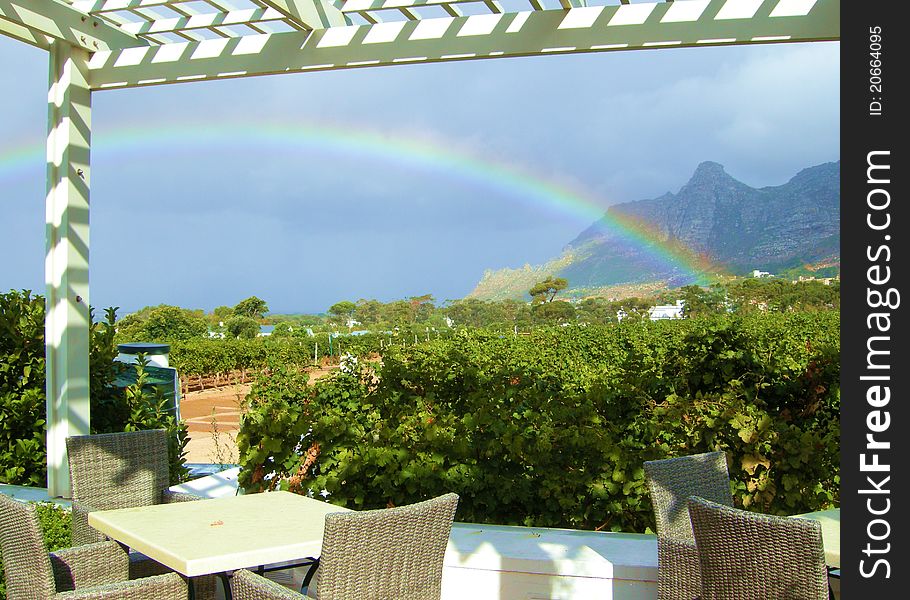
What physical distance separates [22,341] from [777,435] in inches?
166

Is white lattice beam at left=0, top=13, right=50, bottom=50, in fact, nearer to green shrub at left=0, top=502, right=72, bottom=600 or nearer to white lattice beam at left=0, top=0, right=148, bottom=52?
white lattice beam at left=0, top=0, right=148, bottom=52

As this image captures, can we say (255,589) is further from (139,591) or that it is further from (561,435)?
(561,435)

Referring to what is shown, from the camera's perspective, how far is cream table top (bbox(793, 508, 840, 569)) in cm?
206

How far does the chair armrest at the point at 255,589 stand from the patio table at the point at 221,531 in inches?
5.2

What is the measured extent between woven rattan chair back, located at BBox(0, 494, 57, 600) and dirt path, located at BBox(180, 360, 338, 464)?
1.53 meters

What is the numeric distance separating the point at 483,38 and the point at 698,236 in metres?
61.9

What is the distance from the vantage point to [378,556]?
1937 mm

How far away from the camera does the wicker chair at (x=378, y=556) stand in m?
1.87

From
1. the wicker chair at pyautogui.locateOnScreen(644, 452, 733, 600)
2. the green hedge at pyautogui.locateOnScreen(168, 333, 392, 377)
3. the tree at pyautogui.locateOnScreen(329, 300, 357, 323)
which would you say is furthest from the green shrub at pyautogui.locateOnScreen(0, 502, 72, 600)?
the tree at pyautogui.locateOnScreen(329, 300, 357, 323)

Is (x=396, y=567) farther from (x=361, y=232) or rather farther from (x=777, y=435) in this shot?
(x=361, y=232)

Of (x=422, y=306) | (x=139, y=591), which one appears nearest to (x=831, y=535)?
(x=139, y=591)

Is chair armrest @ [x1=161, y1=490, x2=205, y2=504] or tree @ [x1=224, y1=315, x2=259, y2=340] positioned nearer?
chair armrest @ [x1=161, y1=490, x2=205, y2=504]

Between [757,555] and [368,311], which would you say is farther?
[368,311]
